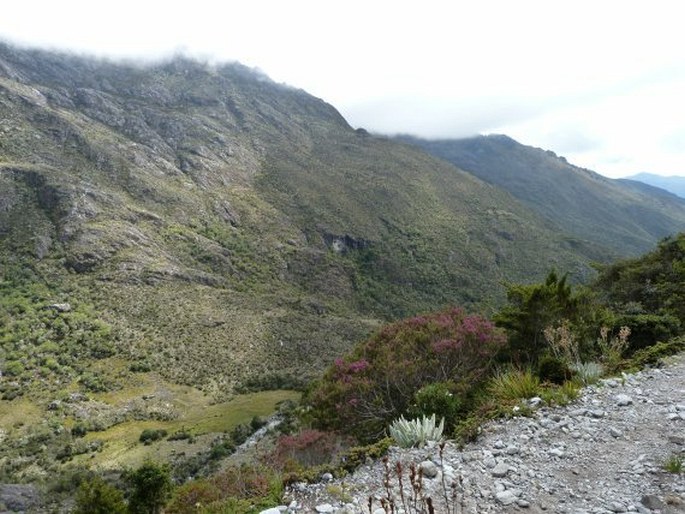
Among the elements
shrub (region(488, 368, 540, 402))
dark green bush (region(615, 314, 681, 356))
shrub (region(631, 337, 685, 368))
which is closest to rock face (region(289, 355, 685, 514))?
shrub (region(488, 368, 540, 402))

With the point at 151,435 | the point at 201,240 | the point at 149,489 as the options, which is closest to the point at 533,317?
the point at 149,489

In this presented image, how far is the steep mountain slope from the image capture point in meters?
78.8

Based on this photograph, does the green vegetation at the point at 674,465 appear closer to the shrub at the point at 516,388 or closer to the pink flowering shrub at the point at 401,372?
the shrub at the point at 516,388

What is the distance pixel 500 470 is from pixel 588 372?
3.64 m

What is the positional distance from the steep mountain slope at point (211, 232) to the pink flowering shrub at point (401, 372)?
203 ft

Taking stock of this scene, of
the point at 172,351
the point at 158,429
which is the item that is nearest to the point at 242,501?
the point at 158,429

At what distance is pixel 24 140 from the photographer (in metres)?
113

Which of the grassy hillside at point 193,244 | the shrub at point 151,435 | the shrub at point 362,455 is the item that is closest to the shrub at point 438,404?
the shrub at point 362,455

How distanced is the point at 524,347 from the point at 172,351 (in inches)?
2763

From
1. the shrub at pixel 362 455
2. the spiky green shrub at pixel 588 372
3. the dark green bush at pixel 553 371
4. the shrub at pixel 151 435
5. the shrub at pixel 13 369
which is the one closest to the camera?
the shrub at pixel 362 455

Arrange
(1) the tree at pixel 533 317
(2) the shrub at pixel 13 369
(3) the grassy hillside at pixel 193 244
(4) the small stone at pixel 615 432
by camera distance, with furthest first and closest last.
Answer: (3) the grassy hillside at pixel 193 244 → (2) the shrub at pixel 13 369 → (1) the tree at pixel 533 317 → (4) the small stone at pixel 615 432

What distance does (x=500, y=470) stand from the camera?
20.0 ft

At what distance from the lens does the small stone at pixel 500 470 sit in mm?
6059

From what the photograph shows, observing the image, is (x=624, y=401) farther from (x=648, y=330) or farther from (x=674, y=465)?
(x=648, y=330)
